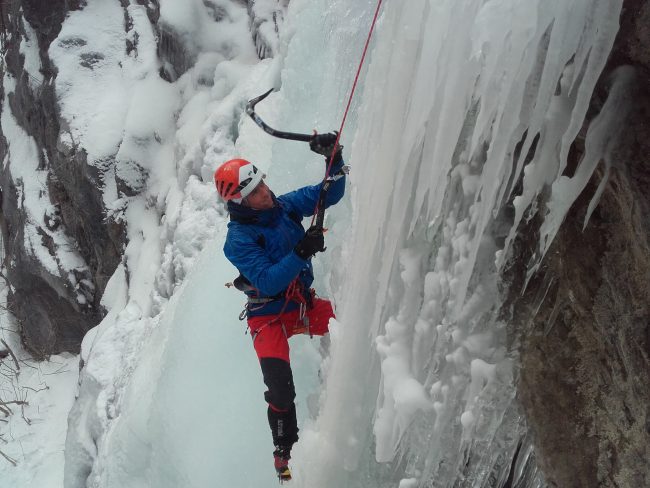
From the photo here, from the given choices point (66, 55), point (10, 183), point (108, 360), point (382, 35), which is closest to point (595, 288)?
point (382, 35)

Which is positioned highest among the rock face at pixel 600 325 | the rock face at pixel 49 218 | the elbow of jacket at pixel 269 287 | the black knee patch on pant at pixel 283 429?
the rock face at pixel 49 218

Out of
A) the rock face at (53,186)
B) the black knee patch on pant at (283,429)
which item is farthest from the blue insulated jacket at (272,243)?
the rock face at (53,186)

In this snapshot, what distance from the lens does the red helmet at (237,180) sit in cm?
252

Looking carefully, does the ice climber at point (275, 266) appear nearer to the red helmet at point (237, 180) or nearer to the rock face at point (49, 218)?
the red helmet at point (237, 180)

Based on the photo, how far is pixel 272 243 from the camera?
8.50 feet

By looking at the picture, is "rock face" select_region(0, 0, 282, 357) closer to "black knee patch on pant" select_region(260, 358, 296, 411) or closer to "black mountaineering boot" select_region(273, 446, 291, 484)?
"black knee patch on pant" select_region(260, 358, 296, 411)

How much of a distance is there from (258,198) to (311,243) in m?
0.46

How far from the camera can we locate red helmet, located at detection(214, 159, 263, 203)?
2523 mm

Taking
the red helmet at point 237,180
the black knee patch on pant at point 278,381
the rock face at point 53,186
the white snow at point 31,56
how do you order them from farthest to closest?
the white snow at point 31,56 < the rock face at point 53,186 < the black knee patch on pant at point 278,381 < the red helmet at point 237,180

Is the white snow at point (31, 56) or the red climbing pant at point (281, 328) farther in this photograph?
the white snow at point (31, 56)

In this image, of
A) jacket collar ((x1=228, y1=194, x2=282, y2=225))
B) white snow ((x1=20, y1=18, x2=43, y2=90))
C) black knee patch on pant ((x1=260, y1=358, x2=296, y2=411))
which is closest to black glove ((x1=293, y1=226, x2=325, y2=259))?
jacket collar ((x1=228, y1=194, x2=282, y2=225))

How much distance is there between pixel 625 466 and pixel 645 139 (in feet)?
2.87

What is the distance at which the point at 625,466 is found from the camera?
1458mm

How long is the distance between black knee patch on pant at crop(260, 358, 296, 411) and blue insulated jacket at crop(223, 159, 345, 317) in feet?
0.84
